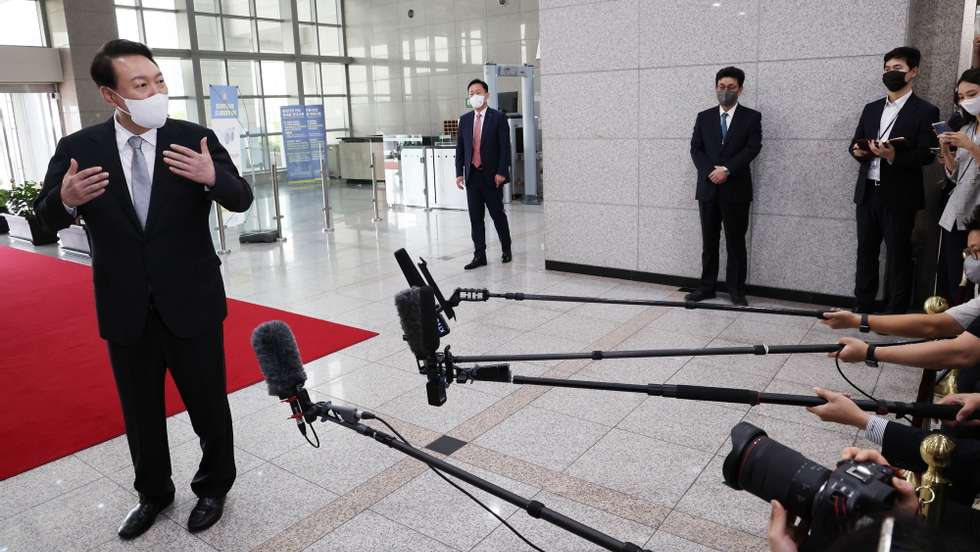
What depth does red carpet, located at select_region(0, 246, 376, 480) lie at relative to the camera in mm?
3551

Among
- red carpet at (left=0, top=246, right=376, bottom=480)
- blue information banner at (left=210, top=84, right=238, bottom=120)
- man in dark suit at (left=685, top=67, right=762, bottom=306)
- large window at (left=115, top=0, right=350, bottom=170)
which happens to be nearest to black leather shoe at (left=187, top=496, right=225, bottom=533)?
red carpet at (left=0, top=246, right=376, bottom=480)

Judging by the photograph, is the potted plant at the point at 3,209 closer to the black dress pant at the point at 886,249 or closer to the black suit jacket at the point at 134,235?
the black suit jacket at the point at 134,235

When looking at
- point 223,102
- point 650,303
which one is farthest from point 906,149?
point 223,102

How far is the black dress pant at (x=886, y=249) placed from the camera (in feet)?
15.1

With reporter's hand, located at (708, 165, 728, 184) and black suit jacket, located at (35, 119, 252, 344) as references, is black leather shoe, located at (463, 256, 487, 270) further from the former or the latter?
black suit jacket, located at (35, 119, 252, 344)

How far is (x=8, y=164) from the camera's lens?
12688mm

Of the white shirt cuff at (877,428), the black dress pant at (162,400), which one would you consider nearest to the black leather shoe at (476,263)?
the black dress pant at (162,400)

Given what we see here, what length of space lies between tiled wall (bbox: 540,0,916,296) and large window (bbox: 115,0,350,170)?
943 cm

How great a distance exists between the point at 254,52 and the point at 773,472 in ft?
57.1

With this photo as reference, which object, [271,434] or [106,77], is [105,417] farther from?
[106,77]

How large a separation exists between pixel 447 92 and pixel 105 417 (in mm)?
13784

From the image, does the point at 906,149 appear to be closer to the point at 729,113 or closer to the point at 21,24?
the point at 729,113

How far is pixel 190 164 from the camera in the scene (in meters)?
2.38

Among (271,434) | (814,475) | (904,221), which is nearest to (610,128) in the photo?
(904,221)
